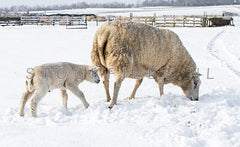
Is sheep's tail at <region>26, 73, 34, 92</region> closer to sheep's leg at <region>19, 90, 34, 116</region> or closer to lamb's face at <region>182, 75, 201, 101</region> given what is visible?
sheep's leg at <region>19, 90, 34, 116</region>

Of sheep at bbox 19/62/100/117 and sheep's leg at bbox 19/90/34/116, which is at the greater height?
sheep at bbox 19/62/100/117

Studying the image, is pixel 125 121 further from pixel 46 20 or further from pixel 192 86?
pixel 46 20

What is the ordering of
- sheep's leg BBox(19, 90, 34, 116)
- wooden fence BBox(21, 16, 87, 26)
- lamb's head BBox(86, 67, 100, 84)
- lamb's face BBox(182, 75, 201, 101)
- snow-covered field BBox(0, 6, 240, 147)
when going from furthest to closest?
wooden fence BBox(21, 16, 87, 26) → lamb's face BBox(182, 75, 201, 101) → lamb's head BBox(86, 67, 100, 84) → sheep's leg BBox(19, 90, 34, 116) → snow-covered field BBox(0, 6, 240, 147)

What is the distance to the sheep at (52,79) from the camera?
5.13 meters

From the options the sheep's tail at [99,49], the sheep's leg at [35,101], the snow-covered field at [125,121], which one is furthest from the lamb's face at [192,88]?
the sheep's leg at [35,101]

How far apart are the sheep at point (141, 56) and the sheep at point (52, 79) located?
342mm

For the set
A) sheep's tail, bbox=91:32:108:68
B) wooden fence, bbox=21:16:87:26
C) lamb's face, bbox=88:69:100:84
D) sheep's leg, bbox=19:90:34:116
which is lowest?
sheep's leg, bbox=19:90:34:116

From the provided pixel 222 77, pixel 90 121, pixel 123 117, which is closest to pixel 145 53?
pixel 123 117

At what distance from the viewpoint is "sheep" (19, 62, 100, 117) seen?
5.13 meters

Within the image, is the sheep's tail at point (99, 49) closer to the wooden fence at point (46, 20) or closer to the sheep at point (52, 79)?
the sheep at point (52, 79)

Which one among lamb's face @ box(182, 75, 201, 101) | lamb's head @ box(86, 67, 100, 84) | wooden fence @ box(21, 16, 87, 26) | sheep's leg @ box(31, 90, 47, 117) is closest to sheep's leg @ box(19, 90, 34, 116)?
sheep's leg @ box(31, 90, 47, 117)

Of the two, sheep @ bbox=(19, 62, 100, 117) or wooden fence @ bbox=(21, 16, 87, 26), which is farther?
wooden fence @ bbox=(21, 16, 87, 26)

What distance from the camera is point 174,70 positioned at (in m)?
6.71

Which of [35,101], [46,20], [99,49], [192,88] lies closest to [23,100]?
[35,101]
